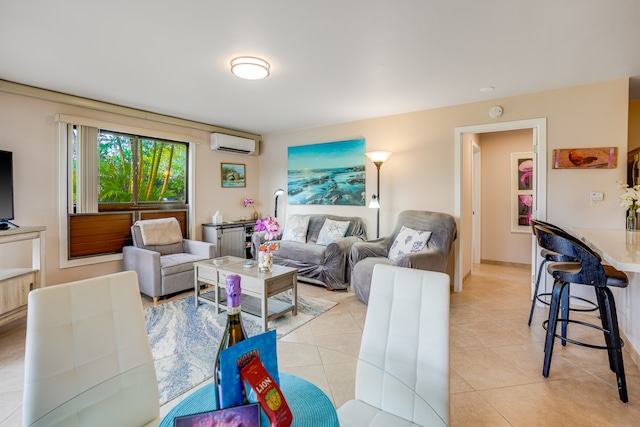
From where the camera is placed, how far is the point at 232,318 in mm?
852

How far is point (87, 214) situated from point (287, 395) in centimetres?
395

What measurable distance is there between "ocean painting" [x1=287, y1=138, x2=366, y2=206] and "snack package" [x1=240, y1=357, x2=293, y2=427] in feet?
13.2

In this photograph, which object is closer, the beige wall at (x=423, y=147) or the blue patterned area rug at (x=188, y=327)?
the blue patterned area rug at (x=188, y=327)

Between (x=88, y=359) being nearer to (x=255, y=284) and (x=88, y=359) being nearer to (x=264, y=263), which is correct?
(x=255, y=284)

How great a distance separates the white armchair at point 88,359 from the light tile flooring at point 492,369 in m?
0.56

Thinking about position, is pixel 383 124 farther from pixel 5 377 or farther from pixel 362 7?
pixel 5 377

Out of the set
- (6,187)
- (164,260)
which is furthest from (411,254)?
(6,187)

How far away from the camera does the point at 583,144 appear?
319 cm

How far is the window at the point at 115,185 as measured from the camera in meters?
3.68

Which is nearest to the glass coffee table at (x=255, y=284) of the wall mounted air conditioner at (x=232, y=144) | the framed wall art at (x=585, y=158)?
the wall mounted air conditioner at (x=232, y=144)

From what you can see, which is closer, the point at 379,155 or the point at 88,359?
the point at 88,359

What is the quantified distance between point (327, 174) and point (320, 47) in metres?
2.69

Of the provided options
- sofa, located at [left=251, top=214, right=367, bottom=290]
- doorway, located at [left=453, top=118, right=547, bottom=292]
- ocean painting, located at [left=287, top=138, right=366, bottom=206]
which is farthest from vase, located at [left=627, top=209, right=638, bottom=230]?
ocean painting, located at [left=287, top=138, right=366, bottom=206]

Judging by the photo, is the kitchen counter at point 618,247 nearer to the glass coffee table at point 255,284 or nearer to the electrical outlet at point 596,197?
the electrical outlet at point 596,197
